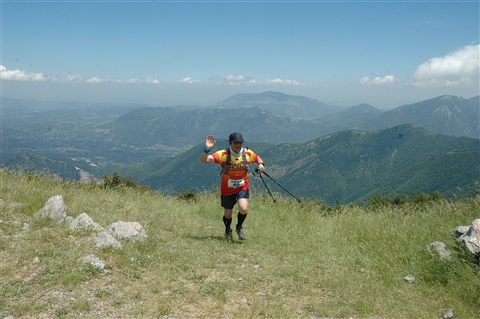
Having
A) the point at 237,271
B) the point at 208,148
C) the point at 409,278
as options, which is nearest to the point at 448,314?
the point at 409,278

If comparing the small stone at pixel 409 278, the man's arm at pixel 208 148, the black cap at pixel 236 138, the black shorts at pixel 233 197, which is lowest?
the small stone at pixel 409 278

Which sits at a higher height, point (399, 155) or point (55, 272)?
point (55, 272)

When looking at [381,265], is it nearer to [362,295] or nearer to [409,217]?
[362,295]

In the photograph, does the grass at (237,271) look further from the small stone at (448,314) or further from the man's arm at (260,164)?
the man's arm at (260,164)

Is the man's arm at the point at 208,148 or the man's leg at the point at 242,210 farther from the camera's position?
the man's leg at the point at 242,210

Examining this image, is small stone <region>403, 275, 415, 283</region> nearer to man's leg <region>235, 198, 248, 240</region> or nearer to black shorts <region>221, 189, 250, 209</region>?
man's leg <region>235, 198, 248, 240</region>

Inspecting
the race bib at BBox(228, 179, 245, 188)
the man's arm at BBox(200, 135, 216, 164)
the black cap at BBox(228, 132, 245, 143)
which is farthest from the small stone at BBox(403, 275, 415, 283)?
the man's arm at BBox(200, 135, 216, 164)

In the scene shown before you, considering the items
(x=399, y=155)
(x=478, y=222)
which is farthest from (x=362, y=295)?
(x=399, y=155)

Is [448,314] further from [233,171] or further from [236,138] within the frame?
[236,138]

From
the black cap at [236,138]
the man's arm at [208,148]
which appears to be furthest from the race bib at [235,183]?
the black cap at [236,138]

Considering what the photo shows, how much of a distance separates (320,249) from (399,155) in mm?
208821

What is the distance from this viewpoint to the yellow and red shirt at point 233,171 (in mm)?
6391

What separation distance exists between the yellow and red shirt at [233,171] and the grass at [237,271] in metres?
1.16

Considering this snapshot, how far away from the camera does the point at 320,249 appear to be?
19.9 feet
